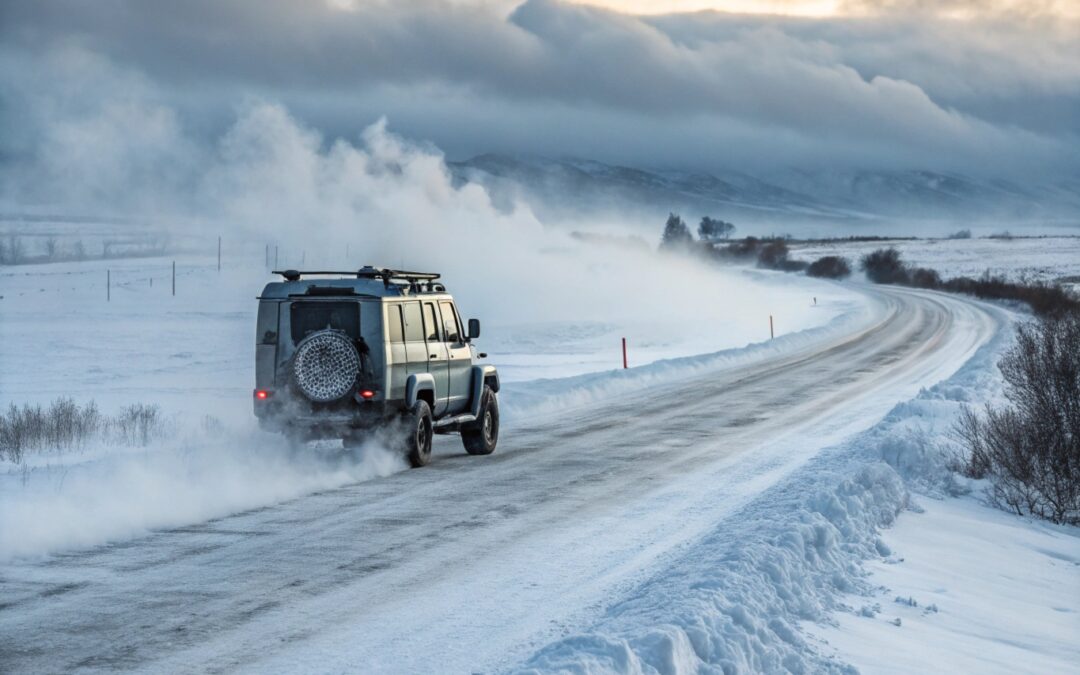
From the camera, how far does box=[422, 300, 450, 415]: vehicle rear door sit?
15.0m

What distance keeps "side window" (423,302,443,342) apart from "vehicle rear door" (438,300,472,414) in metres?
0.26

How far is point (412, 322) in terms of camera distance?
575 inches

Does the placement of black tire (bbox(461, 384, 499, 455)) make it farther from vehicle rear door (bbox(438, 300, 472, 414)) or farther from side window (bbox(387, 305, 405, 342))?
side window (bbox(387, 305, 405, 342))

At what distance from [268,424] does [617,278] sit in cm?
8194

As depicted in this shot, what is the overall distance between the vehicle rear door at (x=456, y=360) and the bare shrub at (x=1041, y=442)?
679 centimetres

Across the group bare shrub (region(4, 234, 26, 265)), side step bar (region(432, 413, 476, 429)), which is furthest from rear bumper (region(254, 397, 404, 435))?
bare shrub (region(4, 234, 26, 265))

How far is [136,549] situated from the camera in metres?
9.62

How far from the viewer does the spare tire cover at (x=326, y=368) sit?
1353cm

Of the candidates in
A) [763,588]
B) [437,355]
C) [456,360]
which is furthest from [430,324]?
[763,588]

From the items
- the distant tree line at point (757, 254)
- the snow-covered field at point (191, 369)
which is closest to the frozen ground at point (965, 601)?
the snow-covered field at point (191, 369)

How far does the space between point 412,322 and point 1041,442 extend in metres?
7.94

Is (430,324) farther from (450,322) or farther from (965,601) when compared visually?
(965,601)

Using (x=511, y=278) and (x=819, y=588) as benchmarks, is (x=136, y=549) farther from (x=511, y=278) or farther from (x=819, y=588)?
(x=511, y=278)

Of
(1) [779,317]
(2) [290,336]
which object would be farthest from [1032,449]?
(1) [779,317]
